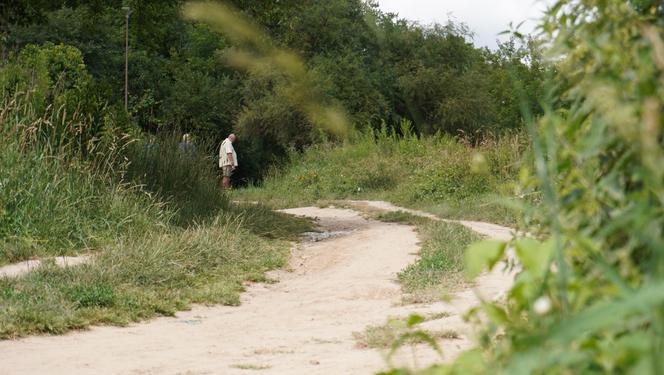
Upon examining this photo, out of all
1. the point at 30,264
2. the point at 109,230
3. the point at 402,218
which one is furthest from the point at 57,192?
the point at 402,218

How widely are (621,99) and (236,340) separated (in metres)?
4.43

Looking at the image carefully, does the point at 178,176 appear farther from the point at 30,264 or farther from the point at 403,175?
the point at 403,175

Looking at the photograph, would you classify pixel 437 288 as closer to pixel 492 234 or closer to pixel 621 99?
pixel 492 234

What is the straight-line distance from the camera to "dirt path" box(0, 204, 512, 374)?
4.56 meters

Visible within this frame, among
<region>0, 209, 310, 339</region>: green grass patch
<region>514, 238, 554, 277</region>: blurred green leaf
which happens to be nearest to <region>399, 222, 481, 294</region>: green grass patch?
<region>0, 209, 310, 339</region>: green grass patch

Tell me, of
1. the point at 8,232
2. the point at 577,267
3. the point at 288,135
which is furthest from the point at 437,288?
the point at 288,135

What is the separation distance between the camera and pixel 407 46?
33.3 metres

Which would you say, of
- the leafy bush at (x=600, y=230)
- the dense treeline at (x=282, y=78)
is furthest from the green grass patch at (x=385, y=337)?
the dense treeline at (x=282, y=78)

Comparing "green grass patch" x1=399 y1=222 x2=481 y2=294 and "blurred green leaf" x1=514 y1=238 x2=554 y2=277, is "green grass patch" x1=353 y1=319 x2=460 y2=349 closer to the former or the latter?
"green grass patch" x1=399 y1=222 x2=481 y2=294

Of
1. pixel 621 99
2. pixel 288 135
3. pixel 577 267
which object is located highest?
pixel 621 99

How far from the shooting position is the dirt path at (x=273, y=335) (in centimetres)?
456

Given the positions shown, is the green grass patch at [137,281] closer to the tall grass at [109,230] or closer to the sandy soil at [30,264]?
the tall grass at [109,230]

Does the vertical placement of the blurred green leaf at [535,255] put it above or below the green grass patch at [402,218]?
above

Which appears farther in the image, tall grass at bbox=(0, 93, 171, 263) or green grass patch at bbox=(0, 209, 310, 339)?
tall grass at bbox=(0, 93, 171, 263)
